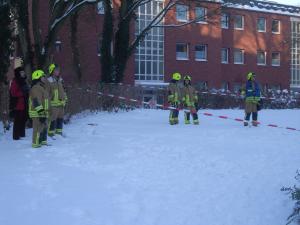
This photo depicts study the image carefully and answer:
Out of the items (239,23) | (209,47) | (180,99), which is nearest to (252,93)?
(180,99)

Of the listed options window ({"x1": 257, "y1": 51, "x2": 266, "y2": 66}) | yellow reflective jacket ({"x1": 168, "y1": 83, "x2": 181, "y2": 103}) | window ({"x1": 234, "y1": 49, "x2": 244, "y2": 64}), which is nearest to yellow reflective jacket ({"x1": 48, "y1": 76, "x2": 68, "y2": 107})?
yellow reflective jacket ({"x1": 168, "y1": 83, "x2": 181, "y2": 103})

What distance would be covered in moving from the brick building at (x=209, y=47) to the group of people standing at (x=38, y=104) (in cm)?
1671

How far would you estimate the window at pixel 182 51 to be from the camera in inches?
1549

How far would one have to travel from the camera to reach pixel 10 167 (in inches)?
347

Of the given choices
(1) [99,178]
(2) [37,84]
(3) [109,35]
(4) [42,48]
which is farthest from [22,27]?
(3) [109,35]

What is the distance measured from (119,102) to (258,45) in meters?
24.9

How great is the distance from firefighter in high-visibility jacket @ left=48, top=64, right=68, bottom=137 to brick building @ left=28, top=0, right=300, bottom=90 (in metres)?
16.5

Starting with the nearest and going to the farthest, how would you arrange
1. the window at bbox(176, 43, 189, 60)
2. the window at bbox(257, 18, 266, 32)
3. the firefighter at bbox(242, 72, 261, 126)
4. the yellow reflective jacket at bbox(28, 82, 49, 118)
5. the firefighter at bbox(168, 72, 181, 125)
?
the yellow reflective jacket at bbox(28, 82, 49, 118) → the firefighter at bbox(242, 72, 261, 126) → the firefighter at bbox(168, 72, 181, 125) → the window at bbox(176, 43, 189, 60) → the window at bbox(257, 18, 266, 32)

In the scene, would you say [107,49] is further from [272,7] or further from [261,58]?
[272,7]

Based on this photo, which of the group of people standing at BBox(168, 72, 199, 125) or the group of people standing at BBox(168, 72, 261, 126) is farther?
the group of people standing at BBox(168, 72, 199, 125)

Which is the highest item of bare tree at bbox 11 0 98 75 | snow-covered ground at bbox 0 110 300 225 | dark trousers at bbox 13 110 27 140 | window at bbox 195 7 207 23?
window at bbox 195 7 207 23

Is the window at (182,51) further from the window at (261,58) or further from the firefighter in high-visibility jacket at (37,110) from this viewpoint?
the firefighter in high-visibility jacket at (37,110)

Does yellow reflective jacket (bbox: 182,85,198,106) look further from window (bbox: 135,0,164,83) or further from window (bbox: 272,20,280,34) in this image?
window (bbox: 272,20,280,34)

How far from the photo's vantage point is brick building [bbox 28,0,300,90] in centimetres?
3444
